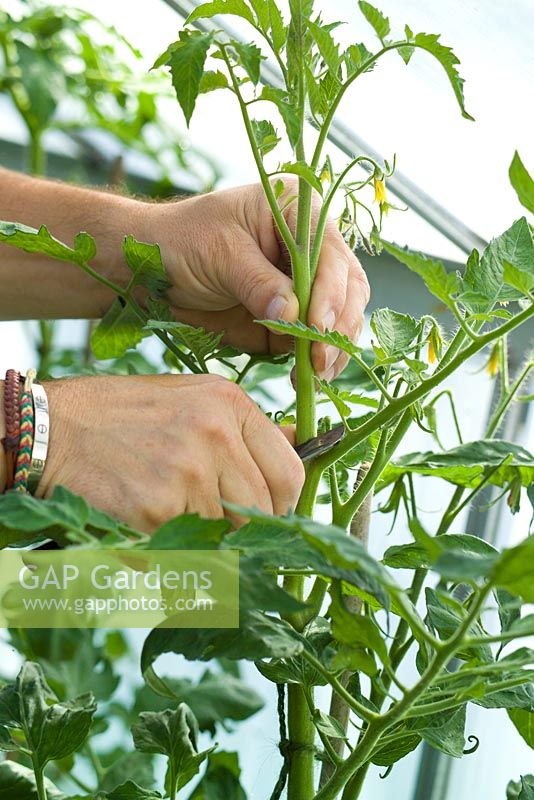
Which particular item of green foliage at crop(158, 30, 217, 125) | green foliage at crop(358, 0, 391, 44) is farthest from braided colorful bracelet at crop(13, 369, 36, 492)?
green foliage at crop(358, 0, 391, 44)

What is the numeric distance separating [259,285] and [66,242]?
289 millimetres

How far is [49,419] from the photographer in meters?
0.60

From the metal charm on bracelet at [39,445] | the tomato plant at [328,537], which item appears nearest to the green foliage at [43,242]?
the tomato plant at [328,537]

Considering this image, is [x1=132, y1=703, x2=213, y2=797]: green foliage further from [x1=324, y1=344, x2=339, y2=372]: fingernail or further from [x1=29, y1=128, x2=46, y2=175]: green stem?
[x1=29, y1=128, x2=46, y2=175]: green stem

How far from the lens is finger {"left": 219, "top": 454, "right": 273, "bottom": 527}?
613 mm

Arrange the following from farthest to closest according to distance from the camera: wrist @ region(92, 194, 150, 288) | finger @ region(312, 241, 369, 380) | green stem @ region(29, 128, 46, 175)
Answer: green stem @ region(29, 128, 46, 175), wrist @ region(92, 194, 150, 288), finger @ region(312, 241, 369, 380)

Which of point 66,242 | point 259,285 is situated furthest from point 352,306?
point 66,242

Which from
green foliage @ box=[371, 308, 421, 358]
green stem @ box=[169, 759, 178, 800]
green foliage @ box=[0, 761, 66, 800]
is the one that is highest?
green foliage @ box=[371, 308, 421, 358]

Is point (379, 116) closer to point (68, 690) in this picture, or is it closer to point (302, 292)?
point (302, 292)

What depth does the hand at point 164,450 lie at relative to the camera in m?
0.58

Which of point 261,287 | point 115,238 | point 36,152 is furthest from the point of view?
point 36,152

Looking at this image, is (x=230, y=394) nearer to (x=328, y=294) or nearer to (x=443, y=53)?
(x=328, y=294)

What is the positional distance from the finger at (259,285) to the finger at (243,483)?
0.35ft

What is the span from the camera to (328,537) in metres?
0.35
